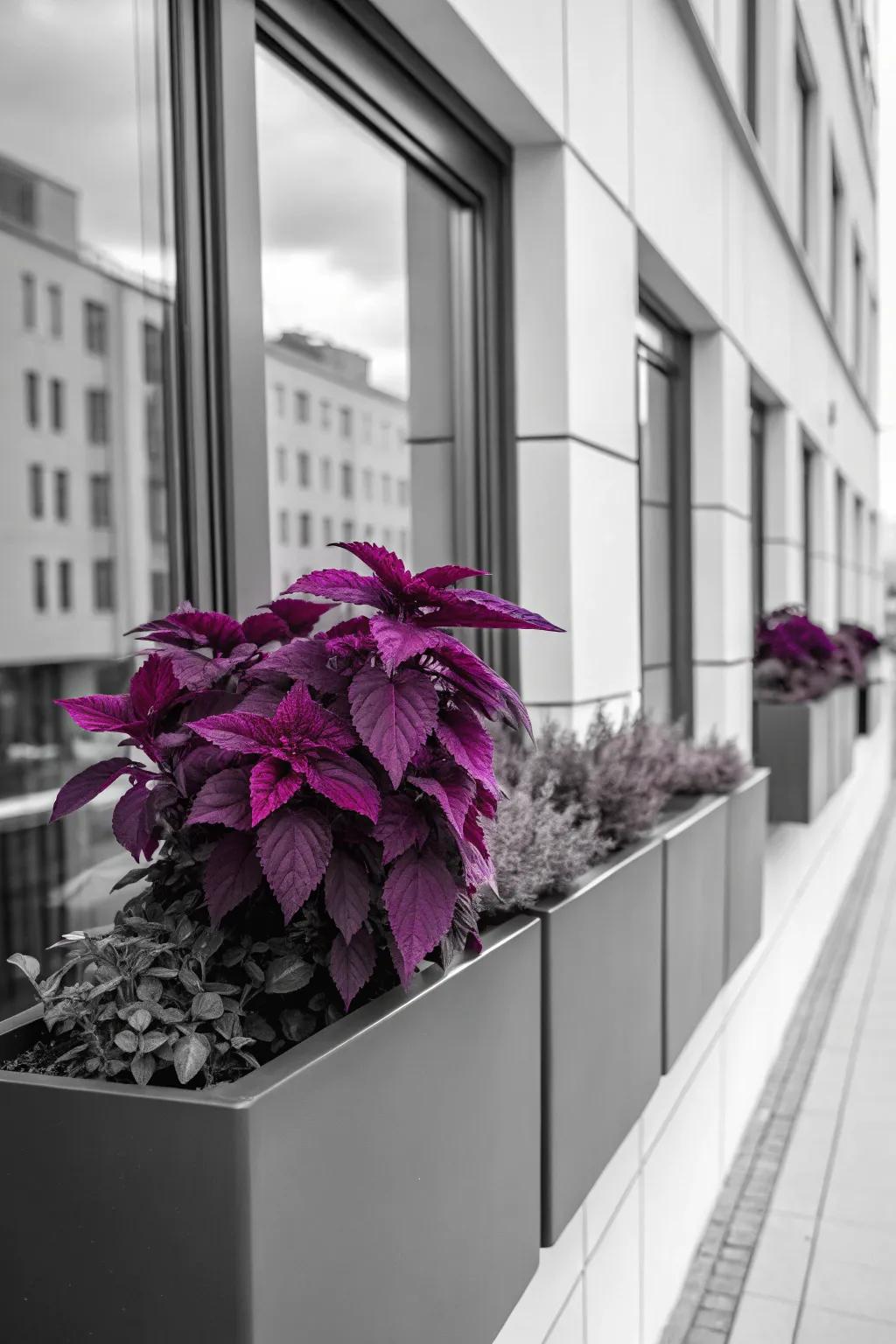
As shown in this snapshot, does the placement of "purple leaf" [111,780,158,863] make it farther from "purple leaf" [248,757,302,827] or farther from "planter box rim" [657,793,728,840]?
"planter box rim" [657,793,728,840]

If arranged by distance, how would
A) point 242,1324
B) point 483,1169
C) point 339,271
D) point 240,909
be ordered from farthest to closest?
1. point 339,271
2. point 483,1169
3. point 240,909
4. point 242,1324

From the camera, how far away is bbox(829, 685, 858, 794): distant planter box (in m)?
7.09

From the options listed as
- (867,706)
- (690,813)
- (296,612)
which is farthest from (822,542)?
(296,612)

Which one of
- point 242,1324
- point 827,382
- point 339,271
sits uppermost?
point 827,382

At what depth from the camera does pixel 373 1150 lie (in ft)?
4.41

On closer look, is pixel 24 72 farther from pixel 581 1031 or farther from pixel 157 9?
pixel 581 1031

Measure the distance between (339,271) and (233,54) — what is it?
1225mm

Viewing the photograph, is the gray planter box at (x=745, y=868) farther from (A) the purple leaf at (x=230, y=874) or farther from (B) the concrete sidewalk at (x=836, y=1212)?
(A) the purple leaf at (x=230, y=874)

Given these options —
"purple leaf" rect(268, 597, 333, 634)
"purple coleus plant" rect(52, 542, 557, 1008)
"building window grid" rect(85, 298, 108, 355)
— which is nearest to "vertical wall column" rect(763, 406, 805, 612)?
"purple leaf" rect(268, 597, 333, 634)

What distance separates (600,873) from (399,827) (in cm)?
105

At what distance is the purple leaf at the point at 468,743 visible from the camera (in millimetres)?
1361

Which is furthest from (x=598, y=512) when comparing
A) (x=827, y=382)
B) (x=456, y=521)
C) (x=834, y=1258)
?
(x=827, y=382)

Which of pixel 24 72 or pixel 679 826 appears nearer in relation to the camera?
pixel 679 826

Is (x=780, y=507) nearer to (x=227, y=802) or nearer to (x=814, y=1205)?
(x=814, y=1205)
